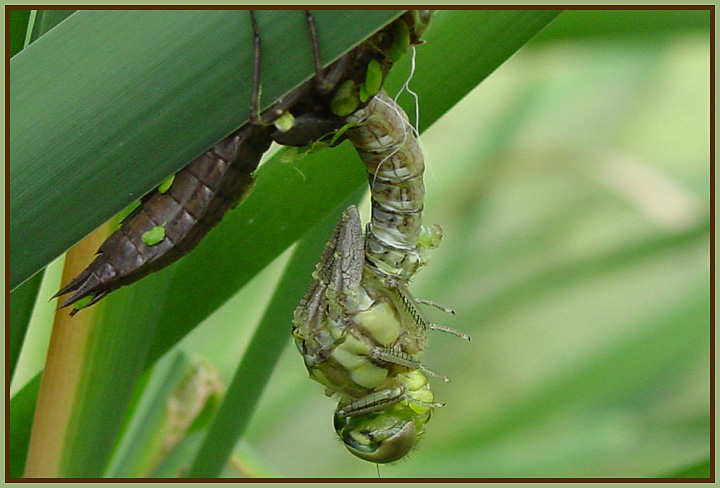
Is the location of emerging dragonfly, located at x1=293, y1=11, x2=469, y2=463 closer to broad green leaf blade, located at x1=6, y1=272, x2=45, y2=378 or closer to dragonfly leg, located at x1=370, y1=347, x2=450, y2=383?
dragonfly leg, located at x1=370, y1=347, x2=450, y2=383

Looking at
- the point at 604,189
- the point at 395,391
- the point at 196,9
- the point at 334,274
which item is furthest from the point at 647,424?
the point at 196,9

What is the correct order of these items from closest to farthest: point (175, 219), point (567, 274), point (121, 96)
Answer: point (121, 96) < point (175, 219) < point (567, 274)

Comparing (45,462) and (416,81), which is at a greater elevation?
(416,81)

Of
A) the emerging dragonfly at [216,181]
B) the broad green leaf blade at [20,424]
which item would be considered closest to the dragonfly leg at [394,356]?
the emerging dragonfly at [216,181]

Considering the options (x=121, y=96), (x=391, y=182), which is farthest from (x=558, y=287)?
(x=121, y=96)

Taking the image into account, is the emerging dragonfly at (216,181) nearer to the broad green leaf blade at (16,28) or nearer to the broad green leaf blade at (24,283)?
the broad green leaf blade at (24,283)

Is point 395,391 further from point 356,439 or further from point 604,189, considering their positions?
point 604,189

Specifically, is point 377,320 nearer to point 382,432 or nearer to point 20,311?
point 382,432
